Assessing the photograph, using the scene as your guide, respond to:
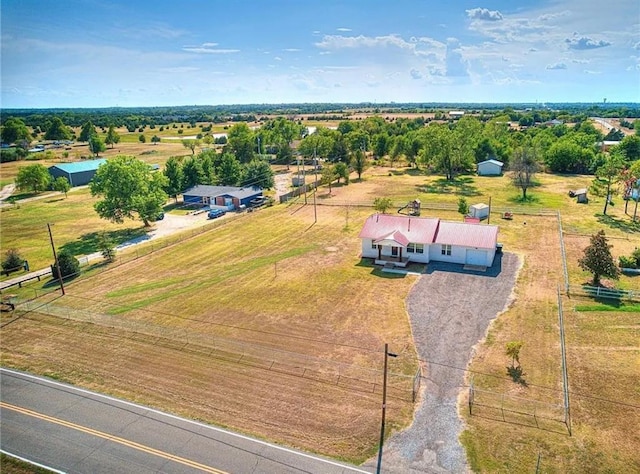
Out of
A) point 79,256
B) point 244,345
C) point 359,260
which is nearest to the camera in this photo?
point 244,345

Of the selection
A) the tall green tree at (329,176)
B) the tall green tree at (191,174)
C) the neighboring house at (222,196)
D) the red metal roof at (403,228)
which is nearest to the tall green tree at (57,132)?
the tall green tree at (191,174)

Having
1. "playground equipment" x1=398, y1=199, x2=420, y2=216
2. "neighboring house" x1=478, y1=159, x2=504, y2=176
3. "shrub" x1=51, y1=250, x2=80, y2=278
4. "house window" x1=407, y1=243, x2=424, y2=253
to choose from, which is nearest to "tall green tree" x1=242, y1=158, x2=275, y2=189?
"playground equipment" x1=398, y1=199, x2=420, y2=216

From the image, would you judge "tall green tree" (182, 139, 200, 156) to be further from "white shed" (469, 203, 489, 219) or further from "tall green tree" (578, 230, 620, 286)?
"tall green tree" (578, 230, 620, 286)

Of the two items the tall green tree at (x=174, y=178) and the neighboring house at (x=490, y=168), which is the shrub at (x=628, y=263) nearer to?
the neighboring house at (x=490, y=168)

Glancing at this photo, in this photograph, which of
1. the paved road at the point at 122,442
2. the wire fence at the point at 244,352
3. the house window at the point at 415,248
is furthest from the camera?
→ the house window at the point at 415,248

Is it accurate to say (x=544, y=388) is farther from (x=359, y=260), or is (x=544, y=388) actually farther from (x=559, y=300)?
(x=359, y=260)

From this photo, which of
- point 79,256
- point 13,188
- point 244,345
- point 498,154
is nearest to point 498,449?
point 244,345
